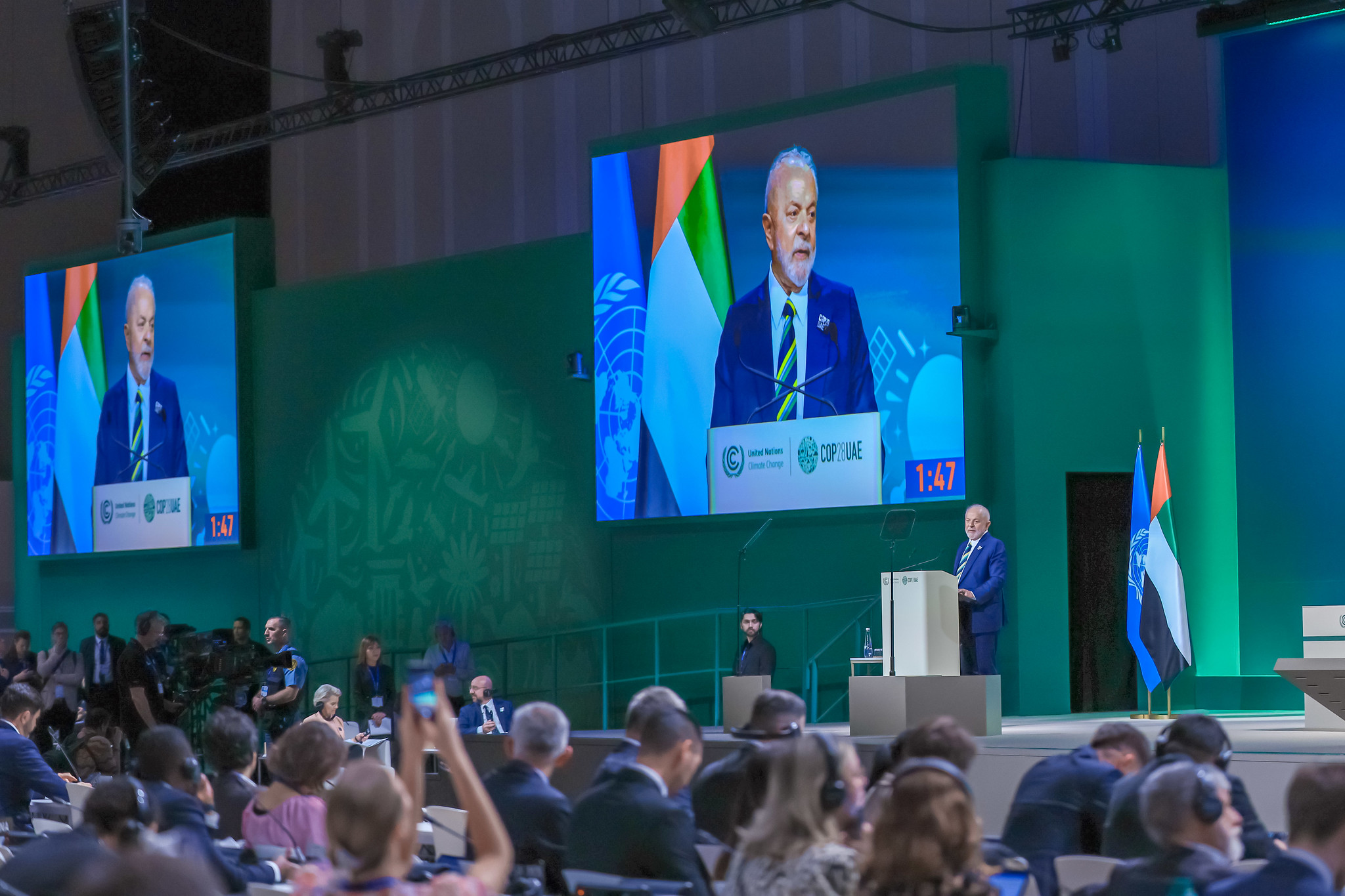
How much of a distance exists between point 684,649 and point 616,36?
193 inches

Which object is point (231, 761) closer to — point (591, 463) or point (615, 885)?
point (615, 885)

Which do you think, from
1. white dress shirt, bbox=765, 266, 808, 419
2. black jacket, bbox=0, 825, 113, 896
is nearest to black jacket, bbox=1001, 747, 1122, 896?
black jacket, bbox=0, 825, 113, 896

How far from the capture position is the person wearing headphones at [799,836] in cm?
304

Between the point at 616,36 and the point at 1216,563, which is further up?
the point at 616,36

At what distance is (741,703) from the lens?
9523mm

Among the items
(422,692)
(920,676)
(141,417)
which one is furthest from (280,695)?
(422,692)

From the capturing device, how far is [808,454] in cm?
1162

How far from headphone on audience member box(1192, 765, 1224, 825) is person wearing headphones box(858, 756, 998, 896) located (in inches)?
26.0

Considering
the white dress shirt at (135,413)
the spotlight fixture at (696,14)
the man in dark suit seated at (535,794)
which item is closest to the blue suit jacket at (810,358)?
the spotlight fixture at (696,14)

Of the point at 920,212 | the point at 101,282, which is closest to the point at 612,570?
the point at 920,212

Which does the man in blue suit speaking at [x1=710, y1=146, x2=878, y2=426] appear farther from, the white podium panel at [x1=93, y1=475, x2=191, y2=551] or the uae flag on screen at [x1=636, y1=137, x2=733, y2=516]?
the white podium panel at [x1=93, y1=475, x2=191, y2=551]

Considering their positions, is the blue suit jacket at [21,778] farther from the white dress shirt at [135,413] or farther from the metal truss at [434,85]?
the white dress shirt at [135,413]

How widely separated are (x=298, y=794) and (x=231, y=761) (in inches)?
22.6

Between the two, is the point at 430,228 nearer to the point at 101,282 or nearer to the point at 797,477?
the point at 101,282
